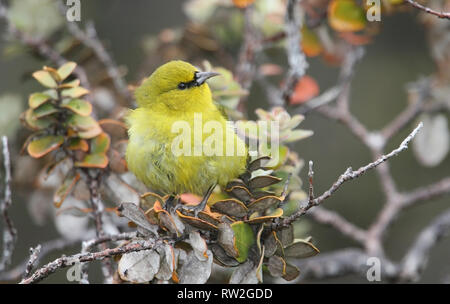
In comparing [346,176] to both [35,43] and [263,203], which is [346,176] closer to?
[263,203]

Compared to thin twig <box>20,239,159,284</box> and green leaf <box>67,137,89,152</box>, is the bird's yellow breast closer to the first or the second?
green leaf <box>67,137,89,152</box>

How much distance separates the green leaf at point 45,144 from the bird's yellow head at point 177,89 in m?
0.45

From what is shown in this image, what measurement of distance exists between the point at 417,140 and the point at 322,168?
127cm

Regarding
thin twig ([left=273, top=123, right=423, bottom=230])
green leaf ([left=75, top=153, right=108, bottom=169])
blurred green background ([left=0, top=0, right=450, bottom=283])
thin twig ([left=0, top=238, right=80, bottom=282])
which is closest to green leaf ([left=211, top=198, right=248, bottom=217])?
thin twig ([left=273, top=123, right=423, bottom=230])

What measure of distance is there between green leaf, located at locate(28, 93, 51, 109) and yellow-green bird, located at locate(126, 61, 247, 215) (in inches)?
14.4

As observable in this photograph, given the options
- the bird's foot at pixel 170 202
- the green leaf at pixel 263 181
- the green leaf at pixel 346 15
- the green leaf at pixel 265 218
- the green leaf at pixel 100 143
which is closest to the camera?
the green leaf at pixel 265 218

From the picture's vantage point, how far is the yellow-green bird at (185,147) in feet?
7.63

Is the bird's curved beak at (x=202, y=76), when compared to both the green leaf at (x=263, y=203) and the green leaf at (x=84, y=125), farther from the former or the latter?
the green leaf at (x=263, y=203)

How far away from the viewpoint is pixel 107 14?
14.9 feet

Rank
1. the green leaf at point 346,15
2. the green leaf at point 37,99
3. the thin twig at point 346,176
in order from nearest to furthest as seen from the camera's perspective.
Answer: the thin twig at point 346,176, the green leaf at point 37,99, the green leaf at point 346,15

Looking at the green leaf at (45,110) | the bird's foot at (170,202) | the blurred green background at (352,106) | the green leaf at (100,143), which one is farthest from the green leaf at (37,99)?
the blurred green background at (352,106)

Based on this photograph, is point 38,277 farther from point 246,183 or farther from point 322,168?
point 322,168

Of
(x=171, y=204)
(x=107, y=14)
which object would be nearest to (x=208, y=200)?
(x=171, y=204)

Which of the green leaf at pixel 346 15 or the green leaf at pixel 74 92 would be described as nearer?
the green leaf at pixel 74 92
